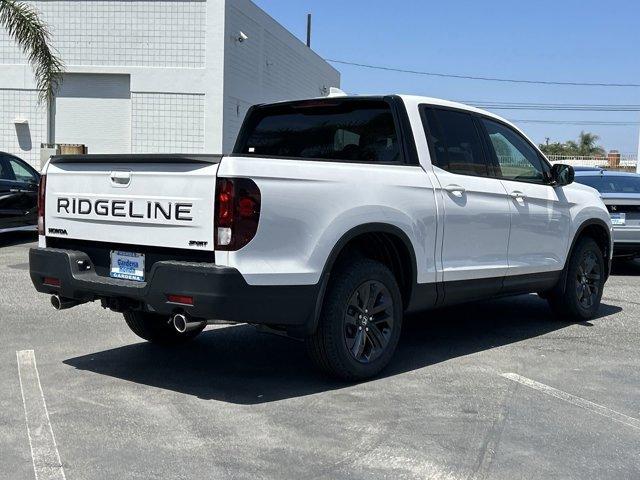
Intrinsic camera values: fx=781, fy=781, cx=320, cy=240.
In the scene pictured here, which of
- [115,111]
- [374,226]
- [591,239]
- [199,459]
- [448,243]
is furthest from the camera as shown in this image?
[115,111]

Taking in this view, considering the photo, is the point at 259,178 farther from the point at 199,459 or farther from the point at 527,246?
the point at 527,246

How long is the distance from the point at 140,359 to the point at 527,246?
11.1 feet

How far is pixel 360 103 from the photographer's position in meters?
6.02

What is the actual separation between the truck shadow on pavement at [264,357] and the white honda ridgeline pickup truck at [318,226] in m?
0.26

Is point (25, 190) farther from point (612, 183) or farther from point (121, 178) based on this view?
point (612, 183)

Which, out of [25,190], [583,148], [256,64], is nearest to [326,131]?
[25,190]

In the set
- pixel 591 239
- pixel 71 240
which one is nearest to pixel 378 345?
pixel 71 240

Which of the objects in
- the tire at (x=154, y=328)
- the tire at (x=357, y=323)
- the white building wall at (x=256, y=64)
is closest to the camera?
the tire at (x=357, y=323)

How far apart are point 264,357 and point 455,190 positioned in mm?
1965

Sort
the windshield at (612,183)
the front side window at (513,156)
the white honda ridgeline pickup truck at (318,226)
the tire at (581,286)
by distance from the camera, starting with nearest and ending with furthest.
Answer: the white honda ridgeline pickup truck at (318,226)
the front side window at (513,156)
the tire at (581,286)
the windshield at (612,183)

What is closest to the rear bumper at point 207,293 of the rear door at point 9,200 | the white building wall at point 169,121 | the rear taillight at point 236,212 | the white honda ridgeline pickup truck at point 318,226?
the white honda ridgeline pickup truck at point 318,226

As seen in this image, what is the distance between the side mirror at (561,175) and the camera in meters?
7.21

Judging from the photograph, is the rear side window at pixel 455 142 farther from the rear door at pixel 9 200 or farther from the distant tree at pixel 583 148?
the distant tree at pixel 583 148

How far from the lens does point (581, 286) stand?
7695mm
